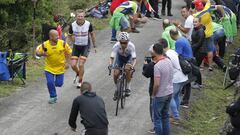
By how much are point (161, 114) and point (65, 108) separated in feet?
10.2

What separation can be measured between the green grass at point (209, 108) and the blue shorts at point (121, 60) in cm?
181

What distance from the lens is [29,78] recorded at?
15.4 metres

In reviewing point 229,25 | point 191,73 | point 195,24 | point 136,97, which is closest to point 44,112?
point 136,97

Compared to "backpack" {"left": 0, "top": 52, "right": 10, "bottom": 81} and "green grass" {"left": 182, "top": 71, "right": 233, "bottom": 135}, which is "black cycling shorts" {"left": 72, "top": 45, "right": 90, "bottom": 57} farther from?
"green grass" {"left": 182, "top": 71, "right": 233, "bottom": 135}

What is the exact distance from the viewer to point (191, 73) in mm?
12703

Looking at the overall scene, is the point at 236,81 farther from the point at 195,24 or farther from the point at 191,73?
the point at 191,73

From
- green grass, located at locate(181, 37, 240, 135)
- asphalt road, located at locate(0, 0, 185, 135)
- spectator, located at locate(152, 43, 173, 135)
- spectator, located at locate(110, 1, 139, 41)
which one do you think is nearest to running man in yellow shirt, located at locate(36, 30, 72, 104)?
asphalt road, located at locate(0, 0, 185, 135)

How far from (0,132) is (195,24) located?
6236 millimetres

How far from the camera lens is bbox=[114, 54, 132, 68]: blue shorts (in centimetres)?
1294

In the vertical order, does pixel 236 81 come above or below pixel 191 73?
below

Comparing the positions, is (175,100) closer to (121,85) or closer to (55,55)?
(121,85)

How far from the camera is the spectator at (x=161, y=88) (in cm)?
1017

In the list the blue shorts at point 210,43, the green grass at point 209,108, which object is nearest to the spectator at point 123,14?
the blue shorts at point 210,43

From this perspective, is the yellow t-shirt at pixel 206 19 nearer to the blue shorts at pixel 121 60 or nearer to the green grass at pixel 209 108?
the green grass at pixel 209 108
